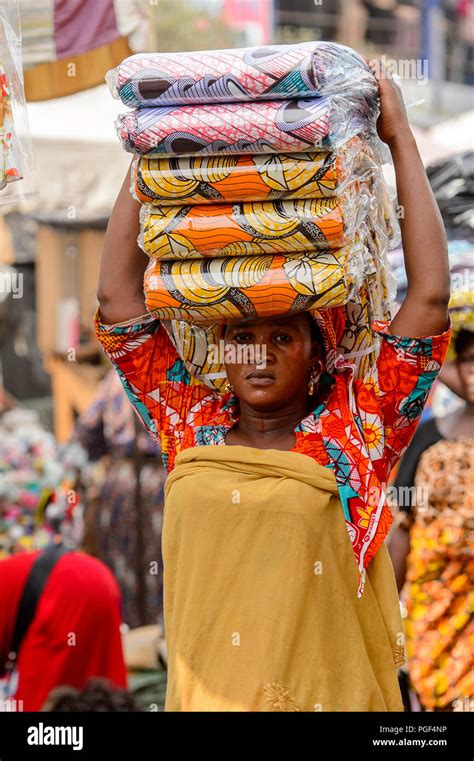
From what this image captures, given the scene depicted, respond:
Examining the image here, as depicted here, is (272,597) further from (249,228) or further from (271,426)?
(249,228)

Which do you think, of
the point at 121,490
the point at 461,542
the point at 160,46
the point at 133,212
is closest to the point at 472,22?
the point at 160,46

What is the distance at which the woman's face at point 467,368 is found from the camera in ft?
17.3

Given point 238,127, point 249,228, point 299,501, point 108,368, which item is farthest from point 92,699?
point 108,368

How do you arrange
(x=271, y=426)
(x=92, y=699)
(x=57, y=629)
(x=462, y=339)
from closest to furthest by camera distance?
(x=271, y=426) < (x=92, y=699) < (x=57, y=629) < (x=462, y=339)

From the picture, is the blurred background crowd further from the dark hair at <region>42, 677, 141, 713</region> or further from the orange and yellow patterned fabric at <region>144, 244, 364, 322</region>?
the orange and yellow patterned fabric at <region>144, 244, 364, 322</region>

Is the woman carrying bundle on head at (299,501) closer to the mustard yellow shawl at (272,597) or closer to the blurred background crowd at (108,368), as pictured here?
the mustard yellow shawl at (272,597)

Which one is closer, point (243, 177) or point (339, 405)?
point (243, 177)

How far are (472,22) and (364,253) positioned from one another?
9.31 metres

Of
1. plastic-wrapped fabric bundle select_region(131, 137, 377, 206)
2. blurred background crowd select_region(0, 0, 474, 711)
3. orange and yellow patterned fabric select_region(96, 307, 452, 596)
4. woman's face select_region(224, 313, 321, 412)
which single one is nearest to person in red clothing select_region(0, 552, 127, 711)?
blurred background crowd select_region(0, 0, 474, 711)

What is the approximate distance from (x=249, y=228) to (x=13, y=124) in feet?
2.93

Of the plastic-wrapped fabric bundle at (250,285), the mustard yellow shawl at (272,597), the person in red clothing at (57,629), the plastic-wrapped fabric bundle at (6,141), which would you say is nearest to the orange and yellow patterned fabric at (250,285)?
the plastic-wrapped fabric bundle at (250,285)

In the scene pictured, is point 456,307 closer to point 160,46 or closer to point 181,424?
point 181,424

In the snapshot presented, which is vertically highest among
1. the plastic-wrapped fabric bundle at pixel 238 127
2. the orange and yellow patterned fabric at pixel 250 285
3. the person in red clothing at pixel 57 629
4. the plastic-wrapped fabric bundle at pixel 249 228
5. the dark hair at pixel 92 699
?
the plastic-wrapped fabric bundle at pixel 238 127

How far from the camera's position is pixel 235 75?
8.63ft
